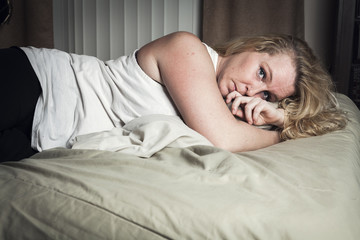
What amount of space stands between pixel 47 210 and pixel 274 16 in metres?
2.38

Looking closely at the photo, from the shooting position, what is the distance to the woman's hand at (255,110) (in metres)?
1.13

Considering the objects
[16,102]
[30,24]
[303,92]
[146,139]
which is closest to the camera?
[146,139]

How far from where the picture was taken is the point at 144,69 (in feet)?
3.90

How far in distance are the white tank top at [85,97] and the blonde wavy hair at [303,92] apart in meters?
0.39

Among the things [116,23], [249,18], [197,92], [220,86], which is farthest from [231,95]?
[116,23]

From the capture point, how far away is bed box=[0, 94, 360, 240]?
0.52 m

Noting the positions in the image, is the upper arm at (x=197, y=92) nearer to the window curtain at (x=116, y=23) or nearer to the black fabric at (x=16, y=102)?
the black fabric at (x=16, y=102)

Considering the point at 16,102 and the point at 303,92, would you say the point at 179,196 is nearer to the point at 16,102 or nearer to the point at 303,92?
the point at 16,102

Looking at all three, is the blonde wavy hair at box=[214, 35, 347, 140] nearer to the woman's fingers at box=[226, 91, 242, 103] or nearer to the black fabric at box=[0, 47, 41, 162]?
the woman's fingers at box=[226, 91, 242, 103]

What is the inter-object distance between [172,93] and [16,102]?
18.2 inches

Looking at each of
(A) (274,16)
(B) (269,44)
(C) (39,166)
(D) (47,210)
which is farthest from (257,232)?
(A) (274,16)

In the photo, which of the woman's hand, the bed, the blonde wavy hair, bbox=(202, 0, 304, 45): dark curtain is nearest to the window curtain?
bbox=(202, 0, 304, 45): dark curtain

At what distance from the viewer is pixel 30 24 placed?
122 inches

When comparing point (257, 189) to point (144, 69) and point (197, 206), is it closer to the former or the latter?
point (197, 206)
